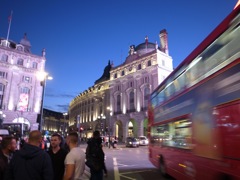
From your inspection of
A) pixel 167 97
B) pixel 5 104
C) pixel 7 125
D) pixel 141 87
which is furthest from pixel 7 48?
pixel 167 97

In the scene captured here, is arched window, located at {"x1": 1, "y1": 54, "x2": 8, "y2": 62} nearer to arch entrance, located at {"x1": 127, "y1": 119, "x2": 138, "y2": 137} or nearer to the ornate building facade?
the ornate building facade

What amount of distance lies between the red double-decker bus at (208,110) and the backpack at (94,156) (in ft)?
8.33

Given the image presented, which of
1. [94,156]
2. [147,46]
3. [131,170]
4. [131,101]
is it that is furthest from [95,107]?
[94,156]

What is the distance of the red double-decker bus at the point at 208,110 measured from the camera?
14.7 feet

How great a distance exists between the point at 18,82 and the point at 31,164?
5772 cm

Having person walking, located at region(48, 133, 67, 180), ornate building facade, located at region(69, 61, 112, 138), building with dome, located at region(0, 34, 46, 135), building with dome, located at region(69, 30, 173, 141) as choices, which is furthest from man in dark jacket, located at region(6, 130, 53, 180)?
ornate building facade, located at region(69, 61, 112, 138)

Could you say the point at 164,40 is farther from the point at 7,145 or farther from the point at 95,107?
the point at 7,145

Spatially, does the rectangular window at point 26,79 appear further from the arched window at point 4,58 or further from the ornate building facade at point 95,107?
the ornate building facade at point 95,107

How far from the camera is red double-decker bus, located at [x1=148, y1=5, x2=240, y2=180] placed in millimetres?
4480

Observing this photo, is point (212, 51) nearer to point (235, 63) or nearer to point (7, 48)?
point (235, 63)

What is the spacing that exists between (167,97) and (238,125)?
4822 mm

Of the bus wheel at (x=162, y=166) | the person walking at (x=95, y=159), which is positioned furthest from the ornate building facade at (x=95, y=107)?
the person walking at (x=95, y=159)

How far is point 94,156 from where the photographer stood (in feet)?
19.1

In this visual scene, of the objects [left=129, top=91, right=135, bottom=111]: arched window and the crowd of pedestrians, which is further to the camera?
[left=129, top=91, right=135, bottom=111]: arched window
